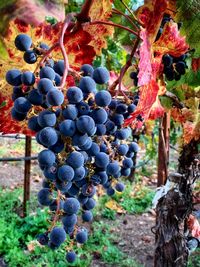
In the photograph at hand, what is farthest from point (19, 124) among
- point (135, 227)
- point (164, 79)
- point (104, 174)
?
point (135, 227)

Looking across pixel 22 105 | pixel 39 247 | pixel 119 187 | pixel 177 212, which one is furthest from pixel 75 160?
pixel 39 247

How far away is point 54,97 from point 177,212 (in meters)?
1.11

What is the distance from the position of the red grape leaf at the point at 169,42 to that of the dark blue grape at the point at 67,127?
404 mm

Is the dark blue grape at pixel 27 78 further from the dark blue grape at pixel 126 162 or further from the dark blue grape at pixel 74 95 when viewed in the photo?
the dark blue grape at pixel 126 162

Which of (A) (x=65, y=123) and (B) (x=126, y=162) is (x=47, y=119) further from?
(B) (x=126, y=162)

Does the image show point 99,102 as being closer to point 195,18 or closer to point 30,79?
point 30,79

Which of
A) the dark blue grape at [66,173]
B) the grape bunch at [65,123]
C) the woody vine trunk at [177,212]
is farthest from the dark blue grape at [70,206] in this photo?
the woody vine trunk at [177,212]

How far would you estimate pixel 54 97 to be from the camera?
57 centimetres

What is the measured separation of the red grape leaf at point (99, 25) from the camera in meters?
0.81

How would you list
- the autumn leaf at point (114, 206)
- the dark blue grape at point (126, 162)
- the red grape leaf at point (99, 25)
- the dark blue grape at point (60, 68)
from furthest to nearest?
the autumn leaf at point (114, 206), the dark blue grape at point (126, 162), the red grape leaf at point (99, 25), the dark blue grape at point (60, 68)

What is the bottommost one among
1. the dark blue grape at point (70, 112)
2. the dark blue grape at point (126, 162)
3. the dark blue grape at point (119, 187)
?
the dark blue grape at point (119, 187)

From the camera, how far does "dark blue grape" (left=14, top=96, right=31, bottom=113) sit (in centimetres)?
63

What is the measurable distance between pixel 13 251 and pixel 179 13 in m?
2.79

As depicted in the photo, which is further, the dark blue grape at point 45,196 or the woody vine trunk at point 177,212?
the woody vine trunk at point 177,212
